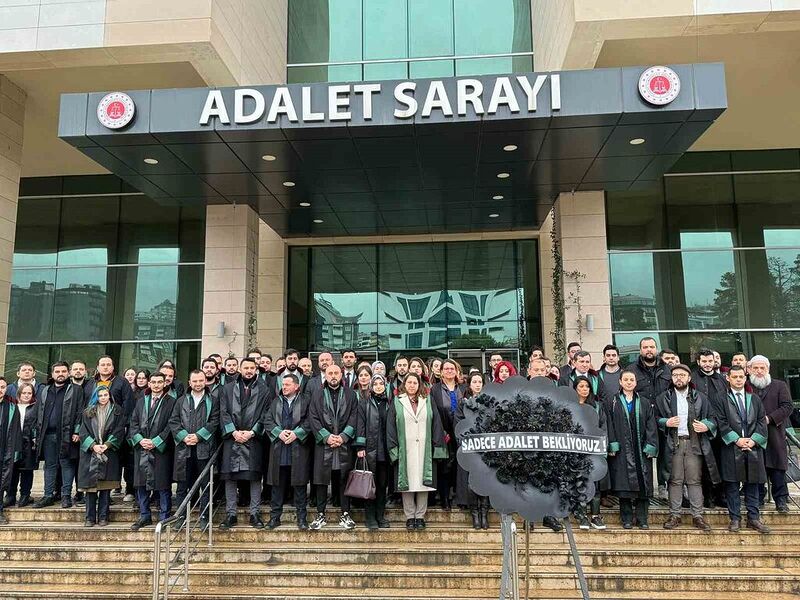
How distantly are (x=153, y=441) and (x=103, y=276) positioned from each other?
10780 millimetres

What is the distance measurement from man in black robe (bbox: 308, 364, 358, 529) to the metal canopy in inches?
172

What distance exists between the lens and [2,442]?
768 cm

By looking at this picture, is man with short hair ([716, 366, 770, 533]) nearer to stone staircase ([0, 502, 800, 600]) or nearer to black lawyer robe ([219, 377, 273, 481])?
stone staircase ([0, 502, 800, 600])

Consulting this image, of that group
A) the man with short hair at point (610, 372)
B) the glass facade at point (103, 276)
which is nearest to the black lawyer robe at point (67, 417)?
the man with short hair at point (610, 372)

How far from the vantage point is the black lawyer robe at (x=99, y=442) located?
7.27 meters

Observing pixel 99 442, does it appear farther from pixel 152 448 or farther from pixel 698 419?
pixel 698 419

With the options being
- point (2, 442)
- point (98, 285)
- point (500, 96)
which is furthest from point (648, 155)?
point (98, 285)

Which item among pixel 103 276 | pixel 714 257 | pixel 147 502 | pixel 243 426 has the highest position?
pixel 714 257

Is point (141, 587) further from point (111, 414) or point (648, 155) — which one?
point (648, 155)

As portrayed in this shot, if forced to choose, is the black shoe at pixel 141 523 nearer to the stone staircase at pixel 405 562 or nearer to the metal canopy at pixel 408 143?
the stone staircase at pixel 405 562

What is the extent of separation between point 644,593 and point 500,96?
6.80 m

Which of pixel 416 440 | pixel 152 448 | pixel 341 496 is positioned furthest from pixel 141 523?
pixel 416 440

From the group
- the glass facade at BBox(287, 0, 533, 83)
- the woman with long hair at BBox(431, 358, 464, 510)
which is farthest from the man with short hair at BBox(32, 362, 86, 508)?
the glass facade at BBox(287, 0, 533, 83)

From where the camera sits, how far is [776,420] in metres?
7.27
